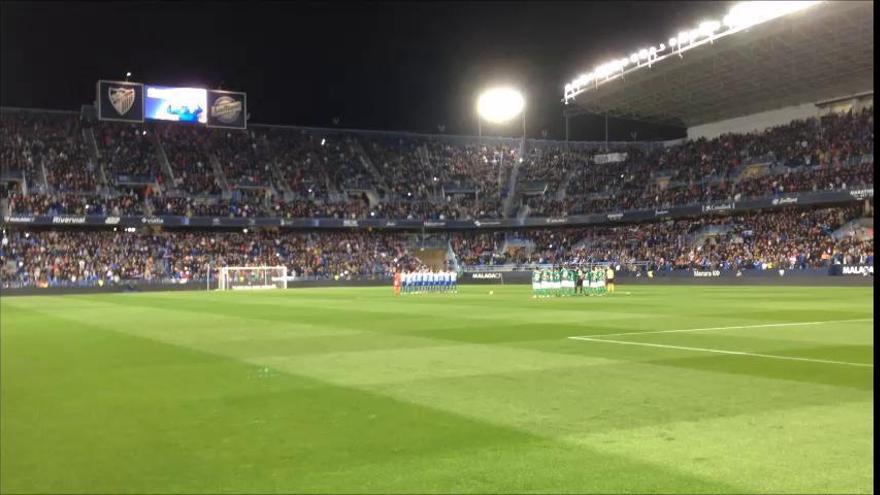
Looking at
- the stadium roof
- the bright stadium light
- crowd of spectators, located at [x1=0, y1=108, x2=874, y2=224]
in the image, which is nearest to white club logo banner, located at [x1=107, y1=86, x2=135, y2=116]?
crowd of spectators, located at [x1=0, y1=108, x2=874, y2=224]

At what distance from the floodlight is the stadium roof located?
4.40 meters

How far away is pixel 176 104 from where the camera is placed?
55.1m

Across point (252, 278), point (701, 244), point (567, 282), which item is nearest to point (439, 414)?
point (567, 282)

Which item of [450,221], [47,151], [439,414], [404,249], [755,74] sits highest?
[755,74]

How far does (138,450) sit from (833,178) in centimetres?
5564

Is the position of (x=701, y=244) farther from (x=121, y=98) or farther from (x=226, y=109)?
(x=121, y=98)

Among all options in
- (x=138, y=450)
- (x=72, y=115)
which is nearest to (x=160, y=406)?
(x=138, y=450)

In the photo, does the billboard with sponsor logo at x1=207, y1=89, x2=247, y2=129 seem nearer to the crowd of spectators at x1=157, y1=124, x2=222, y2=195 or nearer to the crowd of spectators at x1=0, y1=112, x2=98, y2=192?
the crowd of spectators at x1=157, y1=124, x2=222, y2=195

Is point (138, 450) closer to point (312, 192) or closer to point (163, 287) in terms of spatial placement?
point (163, 287)

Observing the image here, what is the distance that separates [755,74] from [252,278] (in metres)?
39.2

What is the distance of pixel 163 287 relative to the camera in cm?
5500

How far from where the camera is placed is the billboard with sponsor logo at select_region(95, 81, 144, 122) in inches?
2060

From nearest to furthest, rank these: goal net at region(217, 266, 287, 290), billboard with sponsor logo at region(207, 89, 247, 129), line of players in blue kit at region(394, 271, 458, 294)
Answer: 1. line of players in blue kit at region(394, 271, 458, 294)
2. goal net at region(217, 266, 287, 290)
3. billboard with sponsor logo at region(207, 89, 247, 129)

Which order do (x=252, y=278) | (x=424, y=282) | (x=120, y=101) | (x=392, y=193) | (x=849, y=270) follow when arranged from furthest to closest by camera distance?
(x=392, y=193) → (x=252, y=278) → (x=120, y=101) → (x=849, y=270) → (x=424, y=282)
